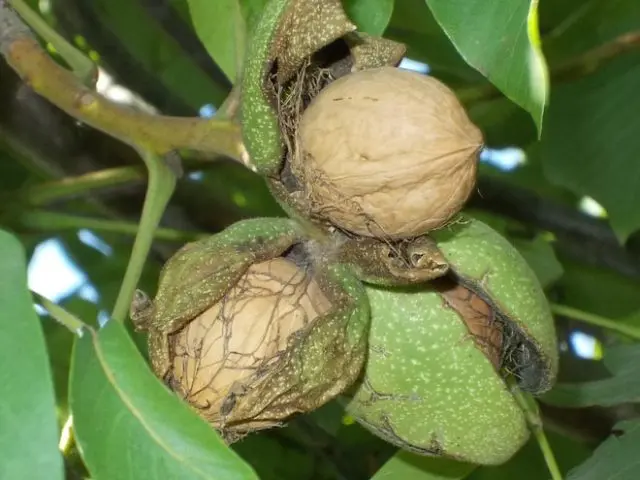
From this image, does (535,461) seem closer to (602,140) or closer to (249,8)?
(602,140)

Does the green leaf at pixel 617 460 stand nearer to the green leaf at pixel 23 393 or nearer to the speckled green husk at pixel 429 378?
the speckled green husk at pixel 429 378

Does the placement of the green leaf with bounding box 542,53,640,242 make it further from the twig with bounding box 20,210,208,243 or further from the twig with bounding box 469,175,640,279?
the twig with bounding box 20,210,208,243

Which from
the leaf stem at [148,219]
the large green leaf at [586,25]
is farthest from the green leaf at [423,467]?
the large green leaf at [586,25]

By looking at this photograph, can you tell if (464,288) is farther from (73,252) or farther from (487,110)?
(73,252)

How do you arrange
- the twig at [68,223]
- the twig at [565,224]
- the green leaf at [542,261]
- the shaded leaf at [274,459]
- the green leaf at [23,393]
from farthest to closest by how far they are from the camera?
the shaded leaf at [274,459]
the twig at [565,224]
the green leaf at [542,261]
the twig at [68,223]
the green leaf at [23,393]

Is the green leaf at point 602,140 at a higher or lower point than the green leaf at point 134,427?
lower

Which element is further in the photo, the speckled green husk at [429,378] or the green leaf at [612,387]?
the green leaf at [612,387]

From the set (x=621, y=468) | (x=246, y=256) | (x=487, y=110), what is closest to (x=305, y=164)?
(x=246, y=256)
